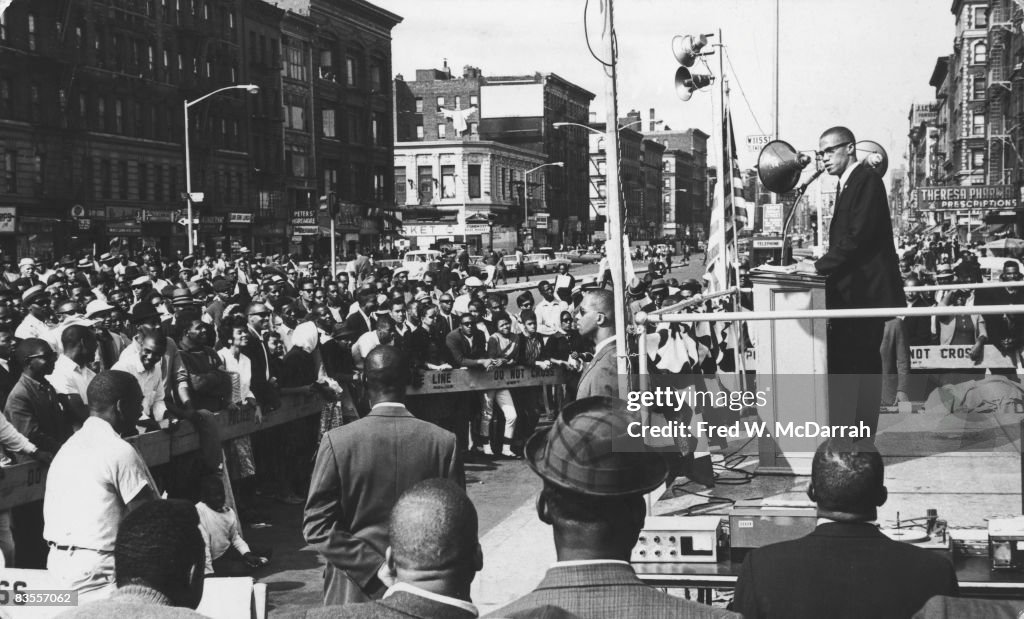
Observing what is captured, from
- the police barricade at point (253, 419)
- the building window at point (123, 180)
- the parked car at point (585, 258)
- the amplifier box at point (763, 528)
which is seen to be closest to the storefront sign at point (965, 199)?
the parked car at point (585, 258)

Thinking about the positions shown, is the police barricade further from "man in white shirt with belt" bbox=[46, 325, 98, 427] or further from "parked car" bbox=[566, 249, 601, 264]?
"parked car" bbox=[566, 249, 601, 264]

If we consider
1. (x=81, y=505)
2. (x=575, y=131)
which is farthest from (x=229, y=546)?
(x=575, y=131)

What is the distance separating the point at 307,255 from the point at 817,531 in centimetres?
6469

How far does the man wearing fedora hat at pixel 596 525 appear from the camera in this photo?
3059mm

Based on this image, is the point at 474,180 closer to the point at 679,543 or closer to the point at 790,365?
the point at 790,365

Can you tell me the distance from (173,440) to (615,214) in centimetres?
468

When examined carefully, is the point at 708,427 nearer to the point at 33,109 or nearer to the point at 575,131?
the point at 33,109

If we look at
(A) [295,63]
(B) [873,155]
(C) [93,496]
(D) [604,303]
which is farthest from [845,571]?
(A) [295,63]

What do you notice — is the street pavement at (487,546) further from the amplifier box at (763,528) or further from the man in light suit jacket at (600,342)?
the amplifier box at (763,528)

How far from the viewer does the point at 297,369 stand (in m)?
12.5

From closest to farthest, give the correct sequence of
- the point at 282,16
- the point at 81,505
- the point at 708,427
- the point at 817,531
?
1. the point at 817,531
2. the point at 81,505
3. the point at 708,427
4. the point at 282,16

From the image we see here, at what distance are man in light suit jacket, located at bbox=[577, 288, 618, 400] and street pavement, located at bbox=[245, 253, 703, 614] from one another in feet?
5.39

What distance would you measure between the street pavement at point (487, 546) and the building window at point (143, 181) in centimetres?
4856

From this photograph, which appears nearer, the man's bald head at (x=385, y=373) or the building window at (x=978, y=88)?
the man's bald head at (x=385, y=373)
